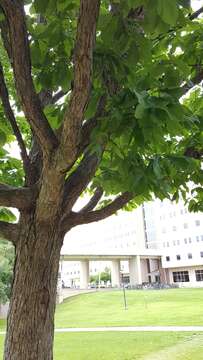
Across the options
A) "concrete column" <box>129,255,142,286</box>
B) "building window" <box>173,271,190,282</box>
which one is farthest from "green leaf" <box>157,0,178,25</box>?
"building window" <box>173,271,190,282</box>

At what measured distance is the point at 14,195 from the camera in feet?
10.7

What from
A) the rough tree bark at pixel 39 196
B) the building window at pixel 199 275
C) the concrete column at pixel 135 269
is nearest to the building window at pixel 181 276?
the building window at pixel 199 275

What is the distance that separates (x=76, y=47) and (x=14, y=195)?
4.84 feet

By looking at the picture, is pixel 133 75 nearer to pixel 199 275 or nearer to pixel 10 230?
pixel 10 230

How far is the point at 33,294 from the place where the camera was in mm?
3213

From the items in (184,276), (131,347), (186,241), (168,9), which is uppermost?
(186,241)

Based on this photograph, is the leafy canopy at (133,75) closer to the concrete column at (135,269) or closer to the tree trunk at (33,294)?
the tree trunk at (33,294)

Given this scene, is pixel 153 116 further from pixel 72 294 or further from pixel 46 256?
pixel 72 294

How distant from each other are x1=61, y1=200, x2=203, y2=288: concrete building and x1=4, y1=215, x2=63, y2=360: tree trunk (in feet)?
195

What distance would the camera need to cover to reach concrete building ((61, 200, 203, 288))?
232 feet

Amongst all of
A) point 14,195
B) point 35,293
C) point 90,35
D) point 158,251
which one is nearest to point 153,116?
point 90,35

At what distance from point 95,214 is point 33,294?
106cm

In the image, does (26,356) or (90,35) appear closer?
(90,35)

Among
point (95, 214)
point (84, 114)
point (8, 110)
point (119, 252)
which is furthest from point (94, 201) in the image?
point (119, 252)
